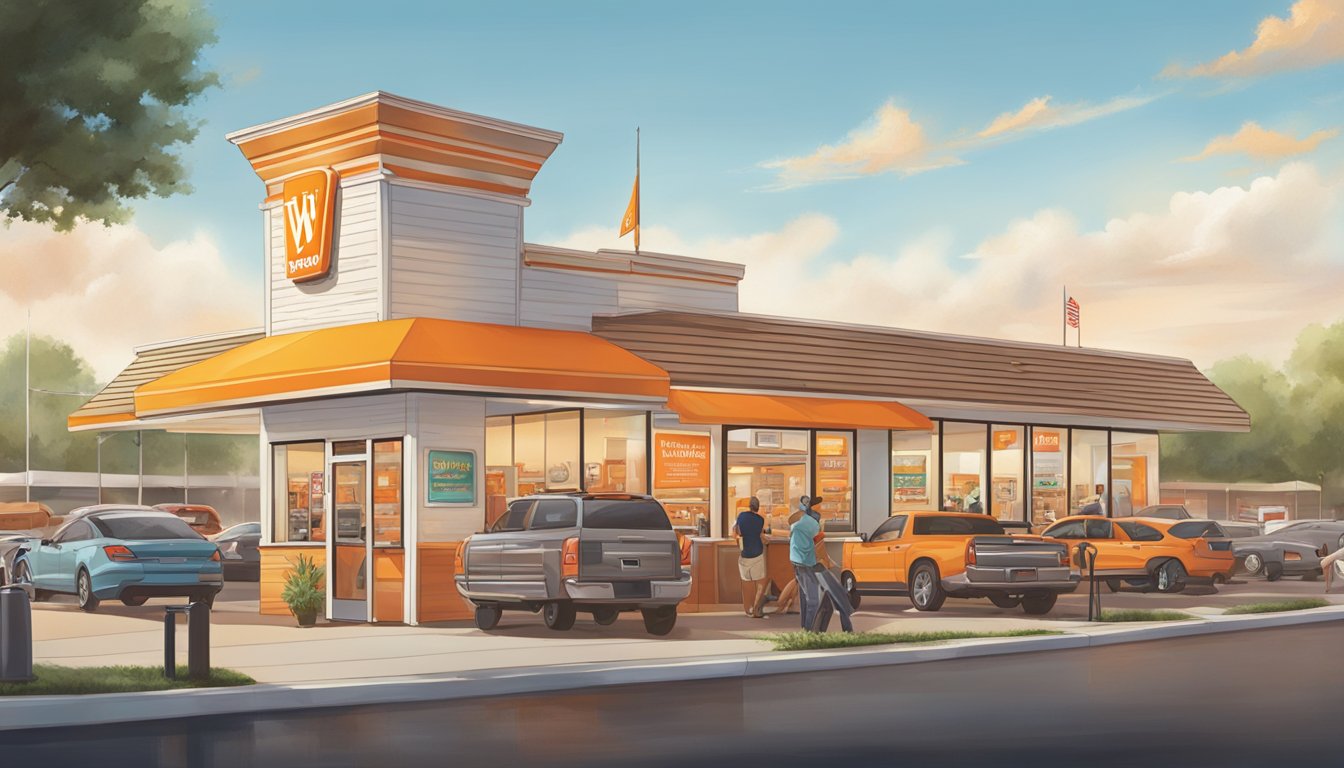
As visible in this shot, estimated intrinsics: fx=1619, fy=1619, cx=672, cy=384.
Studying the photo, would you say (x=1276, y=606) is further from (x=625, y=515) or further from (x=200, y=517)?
(x=200, y=517)

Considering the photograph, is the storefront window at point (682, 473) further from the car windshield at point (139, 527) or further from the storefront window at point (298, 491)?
the car windshield at point (139, 527)

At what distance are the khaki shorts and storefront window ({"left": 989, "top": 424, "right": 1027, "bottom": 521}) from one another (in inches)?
431

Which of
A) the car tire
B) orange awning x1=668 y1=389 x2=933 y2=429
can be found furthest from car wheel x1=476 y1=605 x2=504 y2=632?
the car tire

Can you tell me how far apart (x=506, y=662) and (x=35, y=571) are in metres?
14.3

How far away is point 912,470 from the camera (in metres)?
32.6

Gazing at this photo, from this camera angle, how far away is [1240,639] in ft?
74.8

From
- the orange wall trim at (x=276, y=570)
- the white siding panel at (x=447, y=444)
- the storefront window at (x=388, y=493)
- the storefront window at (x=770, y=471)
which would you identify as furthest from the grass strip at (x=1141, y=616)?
the orange wall trim at (x=276, y=570)

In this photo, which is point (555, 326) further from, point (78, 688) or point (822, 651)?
point (78, 688)

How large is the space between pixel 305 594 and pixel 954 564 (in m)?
10.2

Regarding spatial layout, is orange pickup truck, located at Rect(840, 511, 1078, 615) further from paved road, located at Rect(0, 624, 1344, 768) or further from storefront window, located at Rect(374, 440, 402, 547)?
storefront window, located at Rect(374, 440, 402, 547)

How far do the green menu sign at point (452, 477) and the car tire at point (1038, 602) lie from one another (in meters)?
9.30

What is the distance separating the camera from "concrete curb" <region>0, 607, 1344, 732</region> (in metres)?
14.4

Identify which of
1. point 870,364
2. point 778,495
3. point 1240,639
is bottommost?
point 1240,639

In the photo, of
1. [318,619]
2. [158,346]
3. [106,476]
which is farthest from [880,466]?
[106,476]
